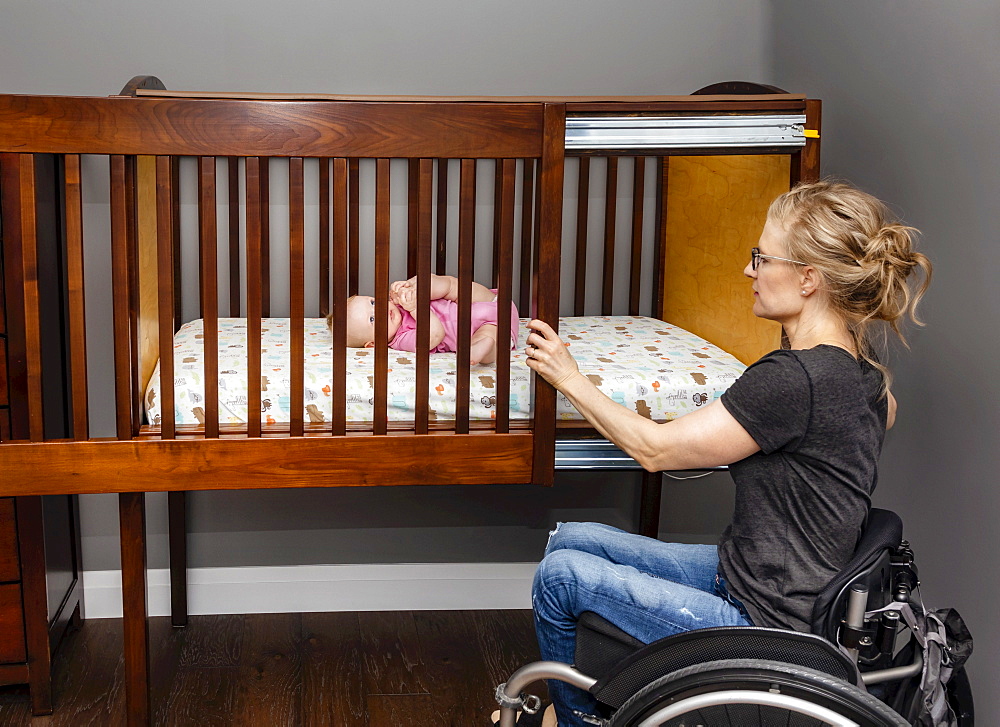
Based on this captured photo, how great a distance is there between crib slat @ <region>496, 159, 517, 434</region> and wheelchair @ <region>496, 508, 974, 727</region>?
409mm

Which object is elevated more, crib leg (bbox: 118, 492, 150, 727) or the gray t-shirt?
the gray t-shirt

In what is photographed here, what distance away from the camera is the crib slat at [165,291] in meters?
1.41

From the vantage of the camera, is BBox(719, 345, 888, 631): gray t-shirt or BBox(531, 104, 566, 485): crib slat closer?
BBox(719, 345, 888, 631): gray t-shirt

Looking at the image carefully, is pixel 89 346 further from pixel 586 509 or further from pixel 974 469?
pixel 974 469

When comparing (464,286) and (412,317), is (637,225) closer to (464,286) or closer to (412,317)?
(412,317)

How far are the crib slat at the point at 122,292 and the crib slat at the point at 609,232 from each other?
49.3 inches

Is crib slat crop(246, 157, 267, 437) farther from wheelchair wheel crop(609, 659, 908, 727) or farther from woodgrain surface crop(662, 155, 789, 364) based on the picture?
woodgrain surface crop(662, 155, 789, 364)

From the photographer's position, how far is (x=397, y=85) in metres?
2.32

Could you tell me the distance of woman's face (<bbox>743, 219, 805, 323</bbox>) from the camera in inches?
52.5

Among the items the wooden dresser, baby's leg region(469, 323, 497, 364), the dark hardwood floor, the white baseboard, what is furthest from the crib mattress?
the white baseboard

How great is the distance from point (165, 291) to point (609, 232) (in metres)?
1.24

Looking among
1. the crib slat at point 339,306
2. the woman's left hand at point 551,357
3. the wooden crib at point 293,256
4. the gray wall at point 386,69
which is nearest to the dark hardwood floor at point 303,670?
the gray wall at point 386,69

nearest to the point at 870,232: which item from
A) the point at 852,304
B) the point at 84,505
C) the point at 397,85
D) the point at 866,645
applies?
the point at 852,304

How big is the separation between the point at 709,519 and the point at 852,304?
1388 mm
